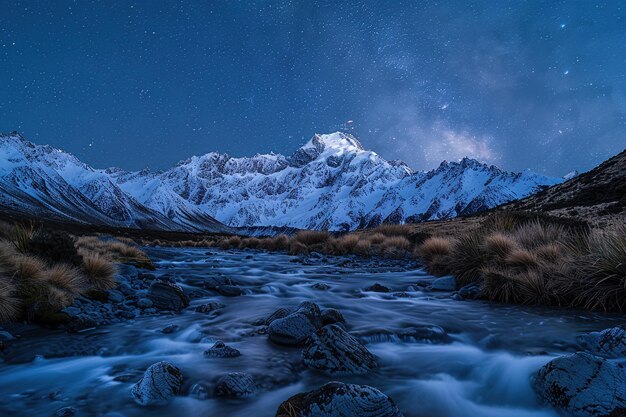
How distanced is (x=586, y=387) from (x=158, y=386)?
156 inches

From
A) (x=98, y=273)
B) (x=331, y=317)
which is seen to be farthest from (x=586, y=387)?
(x=98, y=273)

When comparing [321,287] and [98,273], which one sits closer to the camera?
[98,273]

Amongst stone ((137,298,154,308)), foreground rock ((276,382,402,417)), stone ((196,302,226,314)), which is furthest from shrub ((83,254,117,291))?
foreground rock ((276,382,402,417))

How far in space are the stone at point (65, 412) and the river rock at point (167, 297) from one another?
4.64 metres

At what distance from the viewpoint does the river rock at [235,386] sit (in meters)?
4.01

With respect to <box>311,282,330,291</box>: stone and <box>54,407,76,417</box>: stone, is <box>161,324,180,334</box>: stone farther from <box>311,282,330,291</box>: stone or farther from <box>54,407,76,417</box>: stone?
<box>311,282,330,291</box>: stone

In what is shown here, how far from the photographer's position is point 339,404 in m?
2.89

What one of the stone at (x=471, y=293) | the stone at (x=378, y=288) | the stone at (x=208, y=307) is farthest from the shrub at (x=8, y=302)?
the stone at (x=471, y=293)

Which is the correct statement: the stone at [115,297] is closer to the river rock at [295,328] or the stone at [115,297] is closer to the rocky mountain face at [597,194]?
the river rock at [295,328]

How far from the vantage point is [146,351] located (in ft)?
18.6

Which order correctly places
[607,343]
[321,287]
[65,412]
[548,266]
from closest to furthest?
[65,412], [607,343], [548,266], [321,287]

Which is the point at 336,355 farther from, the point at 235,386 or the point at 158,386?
the point at 158,386

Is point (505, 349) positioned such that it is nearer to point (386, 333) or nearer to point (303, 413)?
point (386, 333)

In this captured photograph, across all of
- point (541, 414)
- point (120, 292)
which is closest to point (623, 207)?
point (541, 414)
